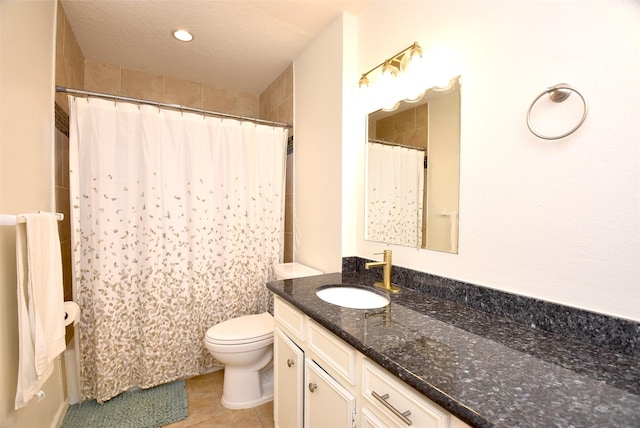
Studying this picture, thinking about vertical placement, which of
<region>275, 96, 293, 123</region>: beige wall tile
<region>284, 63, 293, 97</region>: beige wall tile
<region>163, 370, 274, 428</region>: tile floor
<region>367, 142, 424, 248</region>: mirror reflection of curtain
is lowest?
<region>163, 370, 274, 428</region>: tile floor

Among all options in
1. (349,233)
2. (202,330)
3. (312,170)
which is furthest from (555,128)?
(202,330)

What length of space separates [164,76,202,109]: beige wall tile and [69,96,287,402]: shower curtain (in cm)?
87

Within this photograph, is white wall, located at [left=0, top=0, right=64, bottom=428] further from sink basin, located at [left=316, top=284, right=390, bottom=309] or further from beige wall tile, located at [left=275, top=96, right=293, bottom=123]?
beige wall tile, located at [left=275, top=96, right=293, bottom=123]

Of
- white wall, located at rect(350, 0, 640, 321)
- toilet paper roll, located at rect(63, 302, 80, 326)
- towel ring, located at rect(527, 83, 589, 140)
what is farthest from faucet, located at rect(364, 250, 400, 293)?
toilet paper roll, located at rect(63, 302, 80, 326)

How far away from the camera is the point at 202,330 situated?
2145mm

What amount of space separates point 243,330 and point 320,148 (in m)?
1.31

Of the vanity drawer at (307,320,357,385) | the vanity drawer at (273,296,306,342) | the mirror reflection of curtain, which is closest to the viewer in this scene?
the vanity drawer at (307,320,357,385)

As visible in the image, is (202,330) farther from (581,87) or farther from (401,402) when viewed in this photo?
(581,87)

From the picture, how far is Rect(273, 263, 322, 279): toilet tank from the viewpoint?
2018mm

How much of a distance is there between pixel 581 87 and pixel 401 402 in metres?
1.07

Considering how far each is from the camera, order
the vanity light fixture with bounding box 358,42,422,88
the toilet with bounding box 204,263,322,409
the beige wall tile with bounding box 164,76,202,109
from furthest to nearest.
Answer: the beige wall tile with bounding box 164,76,202,109 → the toilet with bounding box 204,263,322,409 → the vanity light fixture with bounding box 358,42,422,88

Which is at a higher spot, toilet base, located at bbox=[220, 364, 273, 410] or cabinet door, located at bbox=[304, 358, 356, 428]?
cabinet door, located at bbox=[304, 358, 356, 428]

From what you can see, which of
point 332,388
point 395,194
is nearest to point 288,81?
point 395,194

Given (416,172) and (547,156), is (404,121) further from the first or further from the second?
(547,156)
